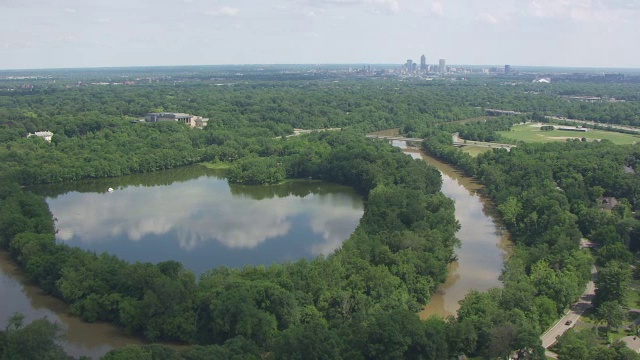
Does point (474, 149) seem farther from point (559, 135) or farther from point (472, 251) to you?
point (472, 251)

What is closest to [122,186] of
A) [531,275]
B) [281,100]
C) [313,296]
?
[313,296]

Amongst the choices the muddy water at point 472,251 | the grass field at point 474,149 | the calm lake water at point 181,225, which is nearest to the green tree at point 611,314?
the muddy water at point 472,251

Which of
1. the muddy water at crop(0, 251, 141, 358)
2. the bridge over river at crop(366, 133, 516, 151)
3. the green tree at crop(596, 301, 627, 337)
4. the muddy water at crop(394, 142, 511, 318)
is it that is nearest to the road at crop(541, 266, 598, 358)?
the green tree at crop(596, 301, 627, 337)

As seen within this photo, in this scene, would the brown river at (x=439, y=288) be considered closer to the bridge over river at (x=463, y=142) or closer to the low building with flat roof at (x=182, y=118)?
the bridge over river at (x=463, y=142)

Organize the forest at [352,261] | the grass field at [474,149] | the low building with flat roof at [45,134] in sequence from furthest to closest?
the low building with flat roof at [45,134]
the grass field at [474,149]
the forest at [352,261]

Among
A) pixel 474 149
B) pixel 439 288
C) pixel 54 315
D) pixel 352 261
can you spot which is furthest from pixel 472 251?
pixel 474 149

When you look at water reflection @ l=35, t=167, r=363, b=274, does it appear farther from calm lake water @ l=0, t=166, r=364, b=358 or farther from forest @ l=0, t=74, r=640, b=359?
forest @ l=0, t=74, r=640, b=359
